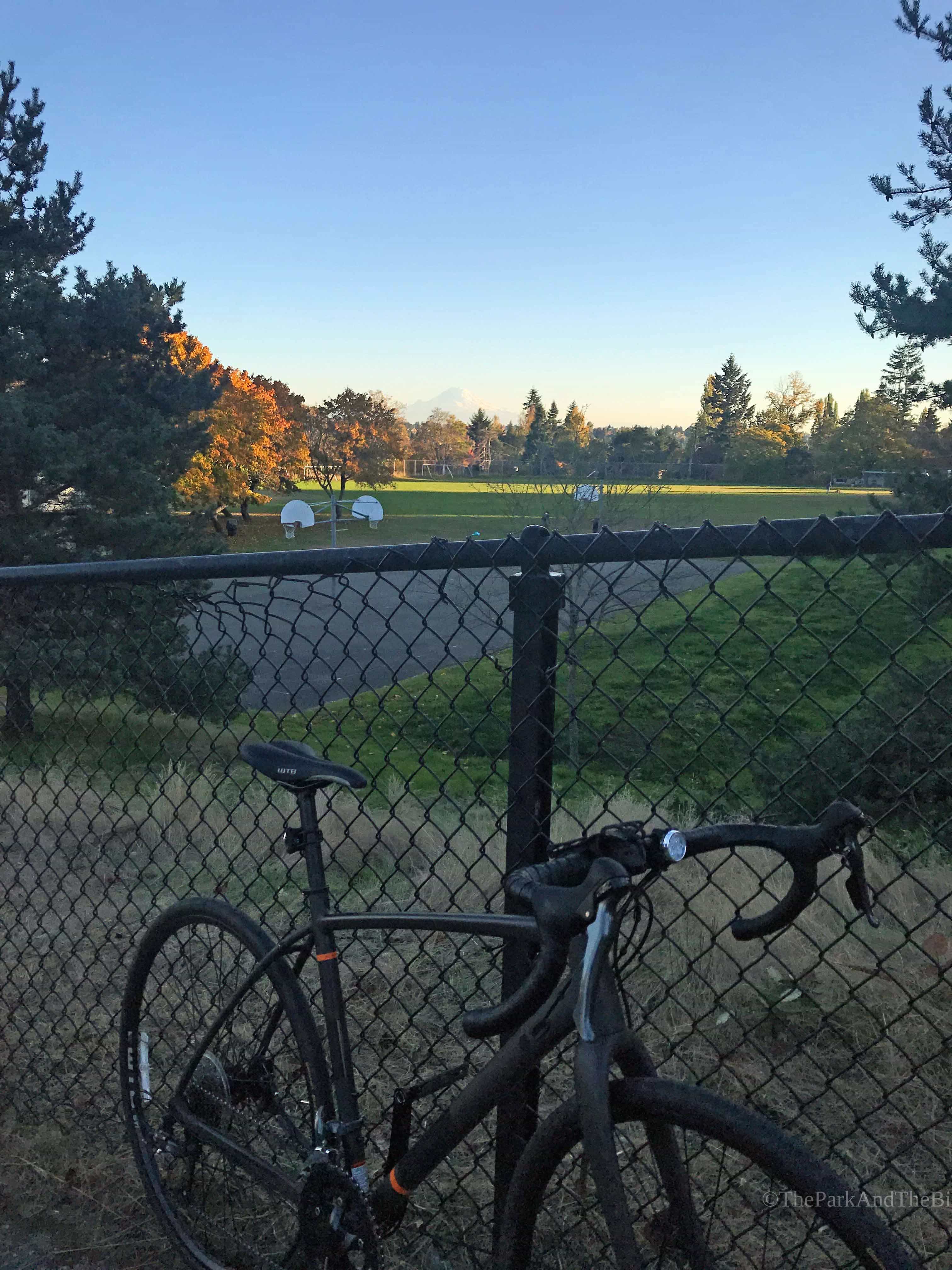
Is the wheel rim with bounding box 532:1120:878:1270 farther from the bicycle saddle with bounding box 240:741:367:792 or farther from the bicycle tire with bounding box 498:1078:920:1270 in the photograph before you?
the bicycle saddle with bounding box 240:741:367:792

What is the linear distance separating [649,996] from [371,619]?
822 inches

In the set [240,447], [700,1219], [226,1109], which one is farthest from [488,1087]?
[240,447]

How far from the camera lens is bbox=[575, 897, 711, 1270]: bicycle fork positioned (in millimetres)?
1293

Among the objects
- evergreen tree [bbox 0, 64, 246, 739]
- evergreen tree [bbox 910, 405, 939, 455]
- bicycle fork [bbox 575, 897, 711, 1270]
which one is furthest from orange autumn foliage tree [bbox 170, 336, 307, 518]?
bicycle fork [bbox 575, 897, 711, 1270]

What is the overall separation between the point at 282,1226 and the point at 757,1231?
1.16 m

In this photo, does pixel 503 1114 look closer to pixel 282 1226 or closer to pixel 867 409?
pixel 282 1226

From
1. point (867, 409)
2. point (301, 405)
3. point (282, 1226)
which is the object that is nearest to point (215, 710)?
point (282, 1226)

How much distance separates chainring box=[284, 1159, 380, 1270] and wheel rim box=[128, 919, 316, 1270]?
78 mm

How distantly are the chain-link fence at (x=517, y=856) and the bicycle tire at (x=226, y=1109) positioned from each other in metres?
0.27

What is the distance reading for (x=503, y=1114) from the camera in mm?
1974

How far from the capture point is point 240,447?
40.5m

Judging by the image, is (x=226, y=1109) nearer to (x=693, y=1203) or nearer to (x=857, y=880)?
(x=693, y=1203)

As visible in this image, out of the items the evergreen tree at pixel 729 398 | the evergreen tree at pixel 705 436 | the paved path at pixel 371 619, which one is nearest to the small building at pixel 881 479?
the paved path at pixel 371 619

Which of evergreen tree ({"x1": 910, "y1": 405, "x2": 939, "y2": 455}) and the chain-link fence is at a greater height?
evergreen tree ({"x1": 910, "y1": 405, "x2": 939, "y2": 455})
